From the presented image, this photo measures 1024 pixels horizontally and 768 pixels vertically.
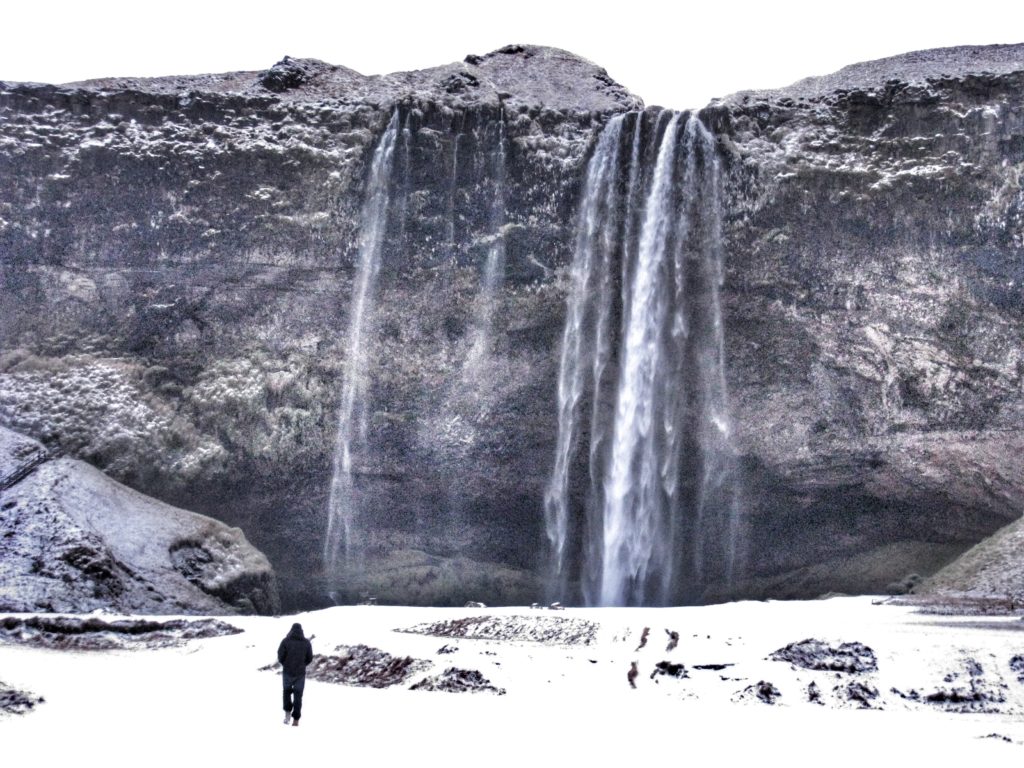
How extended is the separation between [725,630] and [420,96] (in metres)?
20.7

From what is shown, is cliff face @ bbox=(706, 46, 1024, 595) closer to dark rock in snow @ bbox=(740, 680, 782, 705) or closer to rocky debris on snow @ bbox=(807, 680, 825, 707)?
rocky debris on snow @ bbox=(807, 680, 825, 707)

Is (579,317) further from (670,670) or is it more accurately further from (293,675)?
(293,675)

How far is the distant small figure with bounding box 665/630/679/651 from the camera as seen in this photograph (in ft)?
56.9

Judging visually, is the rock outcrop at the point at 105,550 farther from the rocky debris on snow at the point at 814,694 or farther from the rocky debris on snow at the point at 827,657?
the rocky debris on snow at the point at 814,694

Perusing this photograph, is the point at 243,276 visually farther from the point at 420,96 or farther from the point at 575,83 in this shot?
the point at 575,83

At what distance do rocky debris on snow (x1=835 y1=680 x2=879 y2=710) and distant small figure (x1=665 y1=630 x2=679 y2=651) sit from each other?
301 cm

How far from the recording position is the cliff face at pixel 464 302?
32156 mm

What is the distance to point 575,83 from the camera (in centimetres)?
3622

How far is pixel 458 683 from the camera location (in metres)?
15.9

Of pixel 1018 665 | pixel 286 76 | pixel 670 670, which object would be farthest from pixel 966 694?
pixel 286 76

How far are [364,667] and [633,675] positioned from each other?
3.83 meters

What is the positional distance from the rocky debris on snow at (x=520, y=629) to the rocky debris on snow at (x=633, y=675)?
1951 mm

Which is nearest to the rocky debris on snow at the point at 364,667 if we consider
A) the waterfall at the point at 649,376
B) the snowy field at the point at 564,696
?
the snowy field at the point at 564,696

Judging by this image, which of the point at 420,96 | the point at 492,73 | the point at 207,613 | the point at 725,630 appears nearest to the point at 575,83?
the point at 492,73
